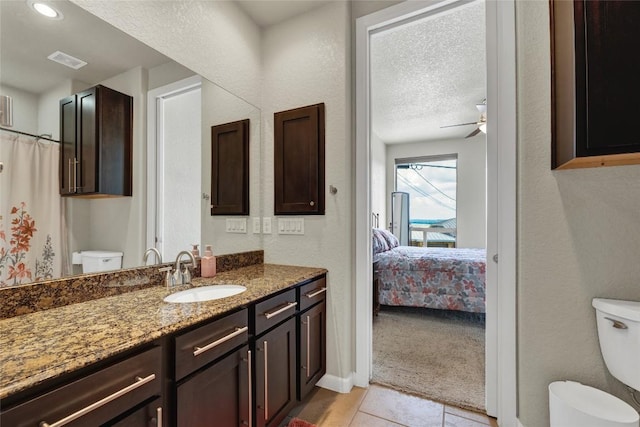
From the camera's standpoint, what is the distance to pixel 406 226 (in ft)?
19.9

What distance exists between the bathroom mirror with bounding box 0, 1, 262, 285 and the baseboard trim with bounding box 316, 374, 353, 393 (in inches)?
43.9

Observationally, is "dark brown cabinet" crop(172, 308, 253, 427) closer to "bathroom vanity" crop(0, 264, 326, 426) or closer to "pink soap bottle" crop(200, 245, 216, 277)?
"bathroom vanity" crop(0, 264, 326, 426)

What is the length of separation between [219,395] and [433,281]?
2711 mm

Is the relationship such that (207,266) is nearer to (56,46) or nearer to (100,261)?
(100,261)

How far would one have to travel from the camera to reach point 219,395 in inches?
43.3

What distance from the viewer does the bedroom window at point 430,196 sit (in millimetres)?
5707

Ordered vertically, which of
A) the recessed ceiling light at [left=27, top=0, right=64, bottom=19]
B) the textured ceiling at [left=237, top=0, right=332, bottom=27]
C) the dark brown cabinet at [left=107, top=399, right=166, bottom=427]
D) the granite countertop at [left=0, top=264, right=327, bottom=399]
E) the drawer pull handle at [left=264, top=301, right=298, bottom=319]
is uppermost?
the textured ceiling at [left=237, top=0, right=332, bottom=27]

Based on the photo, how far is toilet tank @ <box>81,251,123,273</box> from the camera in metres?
1.24

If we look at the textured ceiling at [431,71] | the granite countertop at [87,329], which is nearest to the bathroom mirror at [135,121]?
the granite countertop at [87,329]

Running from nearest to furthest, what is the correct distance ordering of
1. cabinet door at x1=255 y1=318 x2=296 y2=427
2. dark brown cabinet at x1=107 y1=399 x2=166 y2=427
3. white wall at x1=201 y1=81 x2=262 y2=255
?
dark brown cabinet at x1=107 y1=399 x2=166 y2=427
cabinet door at x1=255 y1=318 x2=296 y2=427
white wall at x1=201 y1=81 x2=262 y2=255

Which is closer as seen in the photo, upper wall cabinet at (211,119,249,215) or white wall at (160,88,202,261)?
white wall at (160,88,202,261)

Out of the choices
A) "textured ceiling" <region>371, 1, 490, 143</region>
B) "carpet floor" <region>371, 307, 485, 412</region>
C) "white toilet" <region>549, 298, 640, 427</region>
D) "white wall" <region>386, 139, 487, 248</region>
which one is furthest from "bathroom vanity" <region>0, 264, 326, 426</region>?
"white wall" <region>386, 139, 487, 248</region>

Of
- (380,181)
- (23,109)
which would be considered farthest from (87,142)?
(380,181)

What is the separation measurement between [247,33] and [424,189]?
4.81 meters
